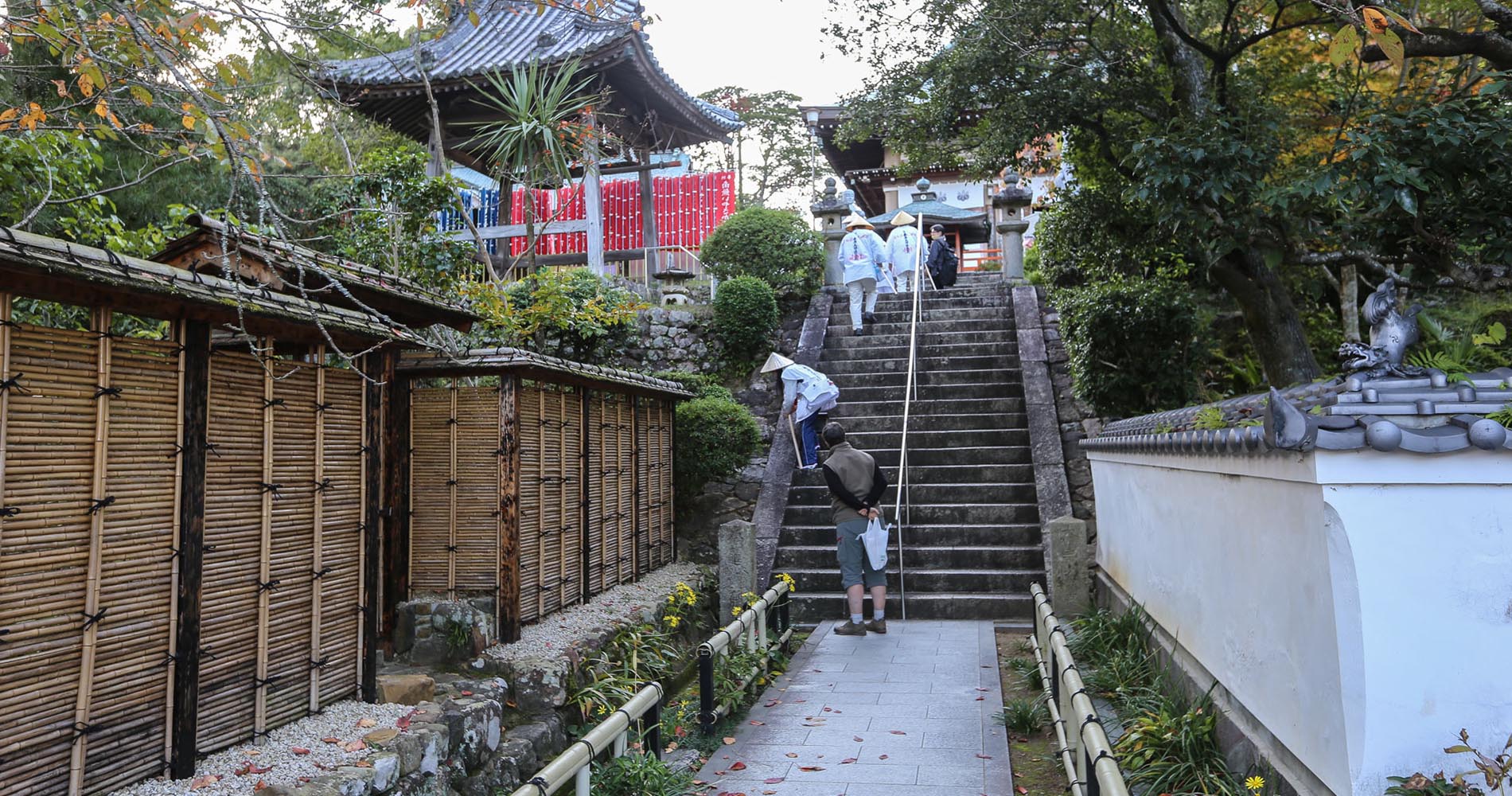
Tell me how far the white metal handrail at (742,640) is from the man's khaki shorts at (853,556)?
0.60 meters

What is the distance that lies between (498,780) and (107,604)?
95.9 inches

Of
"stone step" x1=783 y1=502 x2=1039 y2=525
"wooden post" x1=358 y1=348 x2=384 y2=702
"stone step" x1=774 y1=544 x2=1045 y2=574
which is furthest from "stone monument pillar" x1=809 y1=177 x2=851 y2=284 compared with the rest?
"wooden post" x1=358 y1=348 x2=384 y2=702

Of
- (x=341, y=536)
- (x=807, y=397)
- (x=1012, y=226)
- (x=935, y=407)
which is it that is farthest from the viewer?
(x=1012, y=226)

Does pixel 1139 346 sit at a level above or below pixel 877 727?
above

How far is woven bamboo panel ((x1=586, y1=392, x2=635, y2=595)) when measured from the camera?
31.2 feet

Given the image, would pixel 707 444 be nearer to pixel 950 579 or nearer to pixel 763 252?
pixel 950 579

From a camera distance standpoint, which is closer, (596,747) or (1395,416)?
(1395,416)

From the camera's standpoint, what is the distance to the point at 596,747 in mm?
4871

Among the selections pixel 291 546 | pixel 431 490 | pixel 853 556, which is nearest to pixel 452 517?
pixel 431 490

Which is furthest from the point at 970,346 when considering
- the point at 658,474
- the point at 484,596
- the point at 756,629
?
the point at 484,596

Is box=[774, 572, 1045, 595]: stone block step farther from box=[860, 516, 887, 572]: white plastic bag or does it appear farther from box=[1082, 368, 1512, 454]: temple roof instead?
box=[1082, 368, 1512, 454]: temple roof

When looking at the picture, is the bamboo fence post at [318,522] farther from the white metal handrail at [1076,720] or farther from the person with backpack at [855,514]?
the person with backpack at [855,514]

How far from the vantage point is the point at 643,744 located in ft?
19.8

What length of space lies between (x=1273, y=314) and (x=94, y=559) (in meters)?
10.5
